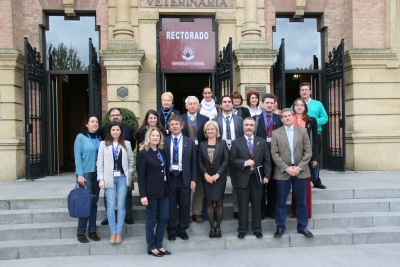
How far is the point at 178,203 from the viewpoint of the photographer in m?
5.75

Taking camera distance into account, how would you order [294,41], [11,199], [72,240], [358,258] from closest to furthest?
[358,258] → [72,240] → [11,199] → [294,41]

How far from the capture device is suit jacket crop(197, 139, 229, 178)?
18.7ft

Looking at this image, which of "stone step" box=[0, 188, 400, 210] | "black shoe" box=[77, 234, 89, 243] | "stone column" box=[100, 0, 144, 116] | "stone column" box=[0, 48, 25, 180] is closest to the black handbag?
"black shoe" box=[77, 234, 89, 243]

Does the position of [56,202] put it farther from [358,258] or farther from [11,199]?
[358,258]

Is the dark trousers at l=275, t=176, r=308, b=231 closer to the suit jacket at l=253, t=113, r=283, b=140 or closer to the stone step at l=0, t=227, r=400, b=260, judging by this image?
the stone step at l=0, t=227, r=400, b=260

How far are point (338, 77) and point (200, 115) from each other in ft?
19.0

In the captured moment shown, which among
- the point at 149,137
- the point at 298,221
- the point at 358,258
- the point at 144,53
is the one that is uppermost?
the point at 144,53

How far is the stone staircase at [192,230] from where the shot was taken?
5637 millimetres

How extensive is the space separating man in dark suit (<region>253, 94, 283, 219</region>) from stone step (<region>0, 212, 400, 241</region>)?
208 millimetres

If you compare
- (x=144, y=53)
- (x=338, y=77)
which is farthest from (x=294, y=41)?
(x=144, y=53)

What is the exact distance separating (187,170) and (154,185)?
57 cm

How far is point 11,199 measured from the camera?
6746mm

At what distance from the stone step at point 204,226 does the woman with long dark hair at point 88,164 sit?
1.17 ft

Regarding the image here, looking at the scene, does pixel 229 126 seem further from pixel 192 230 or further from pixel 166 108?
pixel 192 230
